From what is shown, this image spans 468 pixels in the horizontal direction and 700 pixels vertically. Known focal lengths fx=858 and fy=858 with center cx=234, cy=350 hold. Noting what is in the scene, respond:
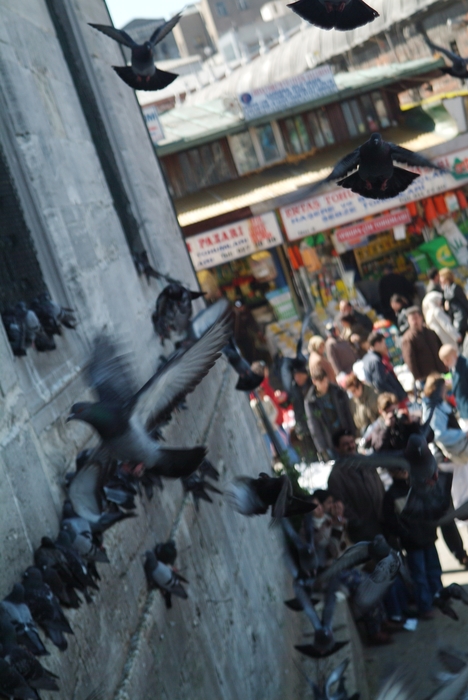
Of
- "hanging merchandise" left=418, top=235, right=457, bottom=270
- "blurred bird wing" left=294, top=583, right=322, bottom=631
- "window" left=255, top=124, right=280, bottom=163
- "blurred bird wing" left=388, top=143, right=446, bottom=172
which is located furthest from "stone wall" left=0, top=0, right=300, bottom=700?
"window" left=255, top=124, right=280, bottom=163

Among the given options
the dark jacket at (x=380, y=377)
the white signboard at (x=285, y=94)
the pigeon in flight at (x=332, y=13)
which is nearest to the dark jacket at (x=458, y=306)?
the dark jacket at (x=380, y=377)

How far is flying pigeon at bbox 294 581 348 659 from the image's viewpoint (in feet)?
16.6

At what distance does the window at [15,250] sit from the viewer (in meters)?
3.88

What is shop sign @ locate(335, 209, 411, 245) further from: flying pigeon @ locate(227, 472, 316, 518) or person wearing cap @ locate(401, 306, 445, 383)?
flying pigeon @ locate(227, 472, 316, 518)

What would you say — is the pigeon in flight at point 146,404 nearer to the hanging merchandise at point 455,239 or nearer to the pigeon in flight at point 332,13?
the pigeon in flight at point 332,13

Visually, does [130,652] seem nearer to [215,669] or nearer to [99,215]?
[215,669]

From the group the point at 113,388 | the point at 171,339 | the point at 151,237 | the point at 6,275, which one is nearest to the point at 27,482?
the point at 113,388

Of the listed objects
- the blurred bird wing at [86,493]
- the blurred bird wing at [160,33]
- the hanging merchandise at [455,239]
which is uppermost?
the blurred bird wing at [160,33]

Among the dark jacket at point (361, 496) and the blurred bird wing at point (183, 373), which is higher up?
the blurred bird wing at point (183, 373)

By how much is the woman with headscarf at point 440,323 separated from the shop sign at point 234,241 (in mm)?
3751

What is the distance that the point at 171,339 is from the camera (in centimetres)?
602

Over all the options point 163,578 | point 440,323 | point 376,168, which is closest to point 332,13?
point 376,168

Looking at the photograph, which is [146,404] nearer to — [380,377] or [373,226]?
[380,377]

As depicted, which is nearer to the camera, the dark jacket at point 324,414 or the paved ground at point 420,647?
the paved ground at point 420,647
